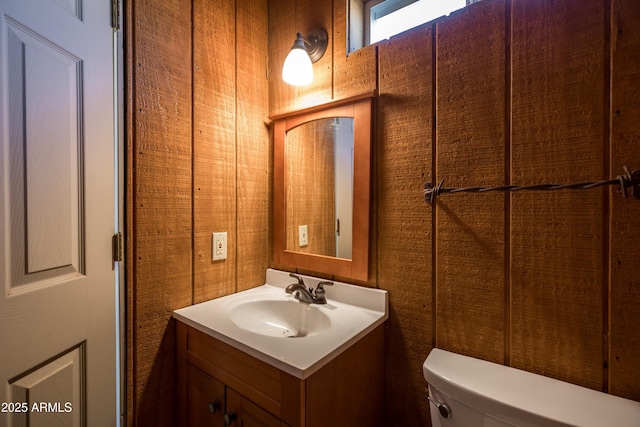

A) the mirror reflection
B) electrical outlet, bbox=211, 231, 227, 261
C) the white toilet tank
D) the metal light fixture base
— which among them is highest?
the metal light fixture base

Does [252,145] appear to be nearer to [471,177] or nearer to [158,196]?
[158,196]

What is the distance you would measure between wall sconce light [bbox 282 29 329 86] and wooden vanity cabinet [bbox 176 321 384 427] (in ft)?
3.48

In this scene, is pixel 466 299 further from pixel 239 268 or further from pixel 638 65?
pixel 239 268

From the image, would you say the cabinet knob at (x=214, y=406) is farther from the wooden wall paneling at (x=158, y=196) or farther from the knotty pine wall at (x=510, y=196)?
the knotty pine wall at (x=510, y=196)

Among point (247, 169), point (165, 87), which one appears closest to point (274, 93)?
point (247, 169)

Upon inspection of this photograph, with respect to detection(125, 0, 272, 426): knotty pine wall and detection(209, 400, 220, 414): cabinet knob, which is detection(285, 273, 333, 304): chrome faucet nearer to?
detection(125, 0, 272, 426): knotty pine wall

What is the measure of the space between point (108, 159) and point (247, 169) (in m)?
0.56

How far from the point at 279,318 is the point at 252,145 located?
82 cm

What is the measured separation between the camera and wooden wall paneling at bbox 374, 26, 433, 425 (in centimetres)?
102

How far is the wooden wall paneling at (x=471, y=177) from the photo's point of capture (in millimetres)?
892

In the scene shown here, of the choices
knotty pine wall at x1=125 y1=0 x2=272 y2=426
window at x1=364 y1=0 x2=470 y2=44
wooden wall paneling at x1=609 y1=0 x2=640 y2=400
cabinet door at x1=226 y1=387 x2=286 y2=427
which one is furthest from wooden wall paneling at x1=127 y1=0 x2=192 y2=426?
wooden wall paneling at x1=609 y1=0 x2=640 y2=400

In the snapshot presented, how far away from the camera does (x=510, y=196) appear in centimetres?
87

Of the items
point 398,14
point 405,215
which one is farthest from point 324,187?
point 398,14

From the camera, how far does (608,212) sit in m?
0.75
